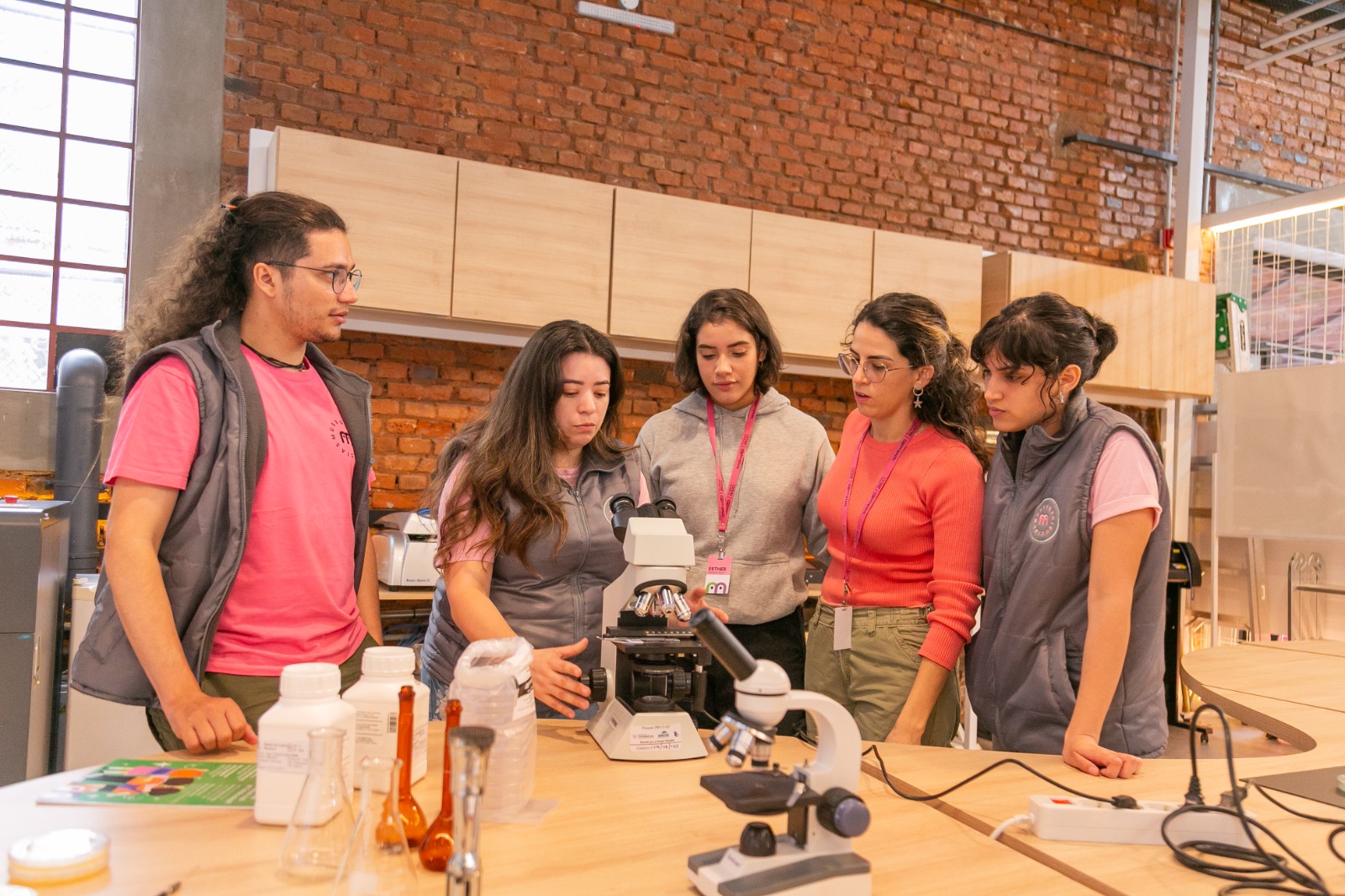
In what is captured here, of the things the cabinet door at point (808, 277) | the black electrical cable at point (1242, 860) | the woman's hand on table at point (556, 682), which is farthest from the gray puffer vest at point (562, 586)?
the cabinet door at point (808, 277)

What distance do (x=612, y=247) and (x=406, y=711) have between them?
11.0 feet

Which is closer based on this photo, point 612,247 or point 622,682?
point 622,682

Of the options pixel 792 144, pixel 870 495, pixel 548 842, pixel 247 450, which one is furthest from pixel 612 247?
pixel 548 842

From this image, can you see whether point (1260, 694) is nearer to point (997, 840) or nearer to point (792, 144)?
point (997, 840)

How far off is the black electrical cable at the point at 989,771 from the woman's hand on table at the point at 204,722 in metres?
0.95

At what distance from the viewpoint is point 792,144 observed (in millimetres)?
5227

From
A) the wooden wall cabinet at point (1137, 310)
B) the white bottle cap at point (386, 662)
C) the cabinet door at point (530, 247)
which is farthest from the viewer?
the wooden wall cabinet at point (1137, 310)

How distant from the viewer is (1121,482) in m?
1.61

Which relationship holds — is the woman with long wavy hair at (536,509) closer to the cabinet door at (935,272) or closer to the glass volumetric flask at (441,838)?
the glass volumetric flask at (441,838)

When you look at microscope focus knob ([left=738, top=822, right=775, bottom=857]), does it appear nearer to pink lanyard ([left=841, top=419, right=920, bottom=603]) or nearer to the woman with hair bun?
the woman with hair bun

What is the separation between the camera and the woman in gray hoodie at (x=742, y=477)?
2260 mm

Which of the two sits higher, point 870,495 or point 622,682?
point 870,495

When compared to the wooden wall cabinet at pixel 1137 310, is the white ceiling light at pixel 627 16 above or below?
above

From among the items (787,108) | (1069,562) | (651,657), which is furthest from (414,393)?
(1069,562)
